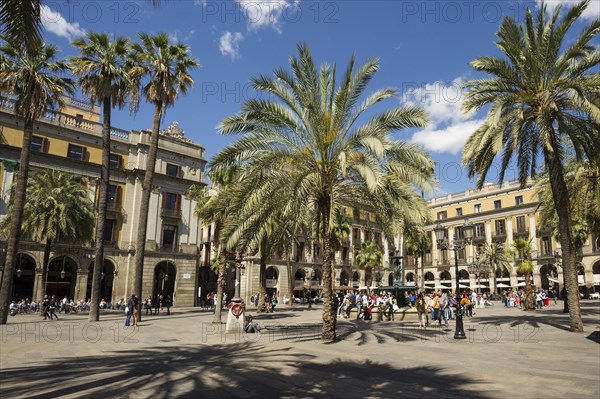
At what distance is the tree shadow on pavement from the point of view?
24.0ft

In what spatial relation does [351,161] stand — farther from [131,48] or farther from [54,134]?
[54,134]

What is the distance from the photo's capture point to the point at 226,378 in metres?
8.52

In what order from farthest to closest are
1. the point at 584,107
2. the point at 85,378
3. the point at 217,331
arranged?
the point at 217,331, the point at 584,107, the point at 85,378

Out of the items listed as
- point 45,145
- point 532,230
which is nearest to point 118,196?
Result: point 45,145

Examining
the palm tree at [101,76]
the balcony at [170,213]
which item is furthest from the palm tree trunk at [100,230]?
the balcony at [170,213]

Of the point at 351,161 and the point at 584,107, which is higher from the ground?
the point at 584,107

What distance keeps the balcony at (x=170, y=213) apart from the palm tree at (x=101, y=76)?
55.4 ft

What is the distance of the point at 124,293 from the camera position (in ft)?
121

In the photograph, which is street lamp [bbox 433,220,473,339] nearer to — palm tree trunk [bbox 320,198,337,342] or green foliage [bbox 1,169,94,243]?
palm tree trunk [bbox 320,198,337,342]

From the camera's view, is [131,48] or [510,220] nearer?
[131,48]

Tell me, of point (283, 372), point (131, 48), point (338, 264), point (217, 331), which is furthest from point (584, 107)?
point (338, 264)

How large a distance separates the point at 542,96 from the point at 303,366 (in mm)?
13192

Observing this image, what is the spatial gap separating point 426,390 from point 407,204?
6826mm

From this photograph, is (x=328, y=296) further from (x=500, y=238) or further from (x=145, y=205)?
(x=500, y=238)
